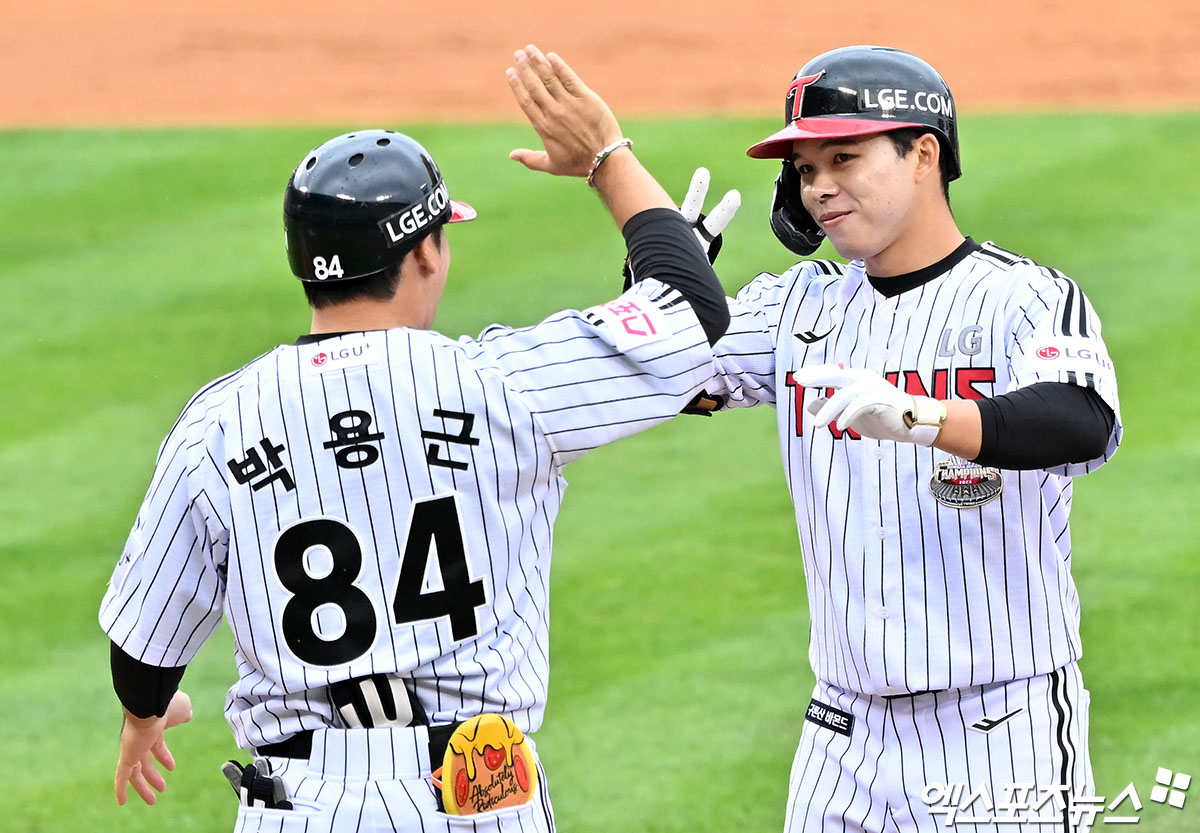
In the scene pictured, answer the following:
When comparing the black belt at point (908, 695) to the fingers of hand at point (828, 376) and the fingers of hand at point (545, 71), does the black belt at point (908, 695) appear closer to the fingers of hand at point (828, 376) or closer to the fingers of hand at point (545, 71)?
the fingers of hand at point (828, 376)

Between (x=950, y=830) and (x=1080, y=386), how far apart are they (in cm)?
95

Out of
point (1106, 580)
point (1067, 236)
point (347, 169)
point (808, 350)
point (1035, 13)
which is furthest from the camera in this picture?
point (1035, 13)

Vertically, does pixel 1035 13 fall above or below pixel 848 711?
above

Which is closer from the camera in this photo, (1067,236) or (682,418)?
(682,418)

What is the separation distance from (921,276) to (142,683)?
1.77 metres

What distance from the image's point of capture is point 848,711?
355cm

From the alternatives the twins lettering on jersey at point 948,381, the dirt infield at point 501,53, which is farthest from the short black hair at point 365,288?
the dirt infield at point 501,53

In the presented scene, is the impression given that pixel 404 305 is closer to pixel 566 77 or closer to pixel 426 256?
pixel 426 256

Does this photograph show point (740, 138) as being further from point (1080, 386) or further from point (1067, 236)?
point (1080, 386)

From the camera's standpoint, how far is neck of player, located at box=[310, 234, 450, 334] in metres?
2.97

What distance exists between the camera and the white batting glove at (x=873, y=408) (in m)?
2.86

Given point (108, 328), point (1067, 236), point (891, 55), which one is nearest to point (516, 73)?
point (891, 55)

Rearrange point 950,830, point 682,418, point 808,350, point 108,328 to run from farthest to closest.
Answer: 1. point 108,328
2. point 682,418
3. point 808,350
4. point 950,830

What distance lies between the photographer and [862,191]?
136 inches
